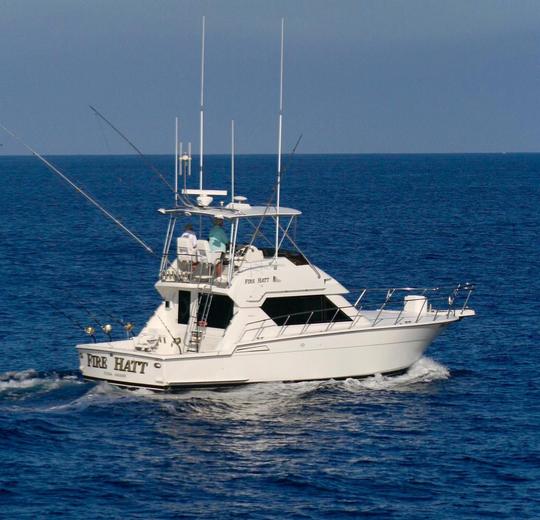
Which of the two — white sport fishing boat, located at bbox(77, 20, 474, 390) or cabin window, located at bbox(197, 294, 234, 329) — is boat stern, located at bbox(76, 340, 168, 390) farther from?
cabin window, located at bbox(197, 294, 234, 329)

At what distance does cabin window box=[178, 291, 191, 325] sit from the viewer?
31734mm

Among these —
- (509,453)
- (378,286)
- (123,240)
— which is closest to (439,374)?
(509,453)

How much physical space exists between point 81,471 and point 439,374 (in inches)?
479

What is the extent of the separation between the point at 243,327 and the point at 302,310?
1.95 metres

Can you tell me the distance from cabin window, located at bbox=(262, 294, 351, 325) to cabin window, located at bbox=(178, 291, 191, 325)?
1983 mm

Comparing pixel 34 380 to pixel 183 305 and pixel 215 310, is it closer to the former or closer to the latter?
pixel 183 305

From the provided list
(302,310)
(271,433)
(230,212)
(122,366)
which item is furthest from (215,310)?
(271,433)

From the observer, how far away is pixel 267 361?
30.6m

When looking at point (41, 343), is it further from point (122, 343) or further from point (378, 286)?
point (378, 286)

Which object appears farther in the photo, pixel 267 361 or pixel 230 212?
pixel 230 212

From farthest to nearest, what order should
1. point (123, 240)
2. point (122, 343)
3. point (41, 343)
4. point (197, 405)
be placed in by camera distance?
point (123, 240)
point (41, 343)
point (122, 343)
point (197, 405)

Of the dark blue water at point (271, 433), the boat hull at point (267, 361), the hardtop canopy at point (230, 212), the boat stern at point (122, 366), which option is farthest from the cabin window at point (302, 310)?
the boat stern at point (122, 366)

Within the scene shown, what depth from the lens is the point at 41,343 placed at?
119 feet

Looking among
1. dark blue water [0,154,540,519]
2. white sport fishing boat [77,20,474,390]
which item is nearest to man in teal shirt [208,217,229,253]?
white sport fishing boat [77,20,474,390]
